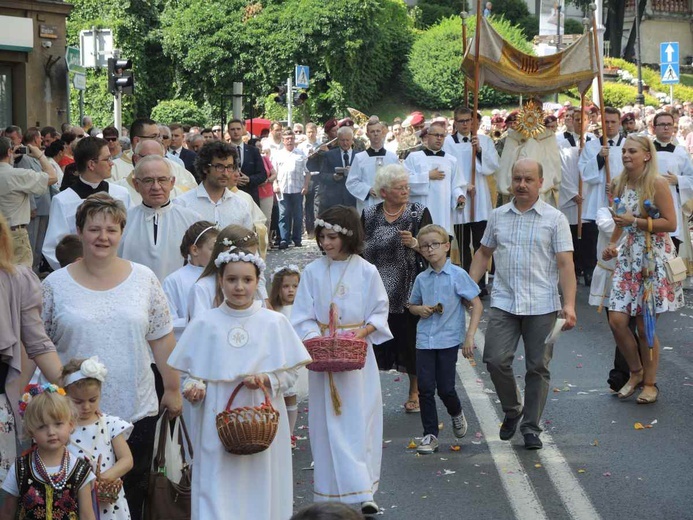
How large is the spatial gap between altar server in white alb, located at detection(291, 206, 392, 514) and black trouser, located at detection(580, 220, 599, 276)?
9.59 metres

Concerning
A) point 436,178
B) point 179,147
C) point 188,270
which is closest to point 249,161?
point 179,147

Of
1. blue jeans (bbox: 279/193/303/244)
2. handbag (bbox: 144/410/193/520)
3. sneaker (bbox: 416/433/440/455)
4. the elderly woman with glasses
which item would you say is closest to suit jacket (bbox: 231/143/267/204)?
blue jeans (bbox: 279/193/303/244)

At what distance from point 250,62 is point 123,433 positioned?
48.8m

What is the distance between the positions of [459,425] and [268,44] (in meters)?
45.4

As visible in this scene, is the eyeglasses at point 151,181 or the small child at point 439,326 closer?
the eyeglasses at point 151,181

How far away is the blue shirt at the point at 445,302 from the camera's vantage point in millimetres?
8805

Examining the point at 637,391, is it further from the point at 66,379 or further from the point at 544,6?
the point at 544,6

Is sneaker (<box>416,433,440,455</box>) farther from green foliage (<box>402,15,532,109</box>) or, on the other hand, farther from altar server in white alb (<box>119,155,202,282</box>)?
green foliage (<box>402,15,532,109</box>)

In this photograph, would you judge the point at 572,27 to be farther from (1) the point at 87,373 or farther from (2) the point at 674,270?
(1) the point at 87,373

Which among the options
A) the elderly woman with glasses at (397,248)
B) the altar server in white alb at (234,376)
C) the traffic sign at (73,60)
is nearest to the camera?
the altar server in white alb at (234,376)

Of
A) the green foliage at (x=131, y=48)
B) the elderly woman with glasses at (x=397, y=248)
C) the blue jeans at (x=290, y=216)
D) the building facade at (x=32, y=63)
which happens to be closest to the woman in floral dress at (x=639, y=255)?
Answer: the elderly woman with glasses at (x=397, y=248)

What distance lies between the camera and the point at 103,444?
18.9 ft

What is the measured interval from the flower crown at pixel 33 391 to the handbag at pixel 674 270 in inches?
229

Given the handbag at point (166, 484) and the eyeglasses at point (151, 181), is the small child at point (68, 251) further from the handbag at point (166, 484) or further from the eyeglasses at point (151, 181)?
the handbag at point (166, 484)
